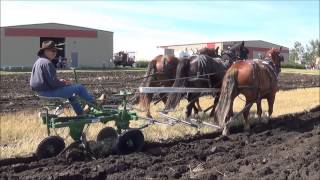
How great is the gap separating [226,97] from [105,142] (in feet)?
11.1

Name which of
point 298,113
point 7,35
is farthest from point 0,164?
point 7,35

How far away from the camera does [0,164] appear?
7816 mm

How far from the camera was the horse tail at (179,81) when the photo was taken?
38.0ft

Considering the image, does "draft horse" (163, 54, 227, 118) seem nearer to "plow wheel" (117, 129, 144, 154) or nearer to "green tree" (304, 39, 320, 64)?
"plow wheel" (117, 129, 144, 154)

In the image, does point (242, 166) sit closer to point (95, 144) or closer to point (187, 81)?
point (95, 144)

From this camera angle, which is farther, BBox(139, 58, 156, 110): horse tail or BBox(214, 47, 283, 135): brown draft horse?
BBox(139, 58, 156, 110): horse tail

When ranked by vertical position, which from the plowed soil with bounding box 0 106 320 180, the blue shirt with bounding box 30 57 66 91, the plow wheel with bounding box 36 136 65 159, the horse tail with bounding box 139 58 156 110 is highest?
the blue shirt with bounding box 30 57 66 91

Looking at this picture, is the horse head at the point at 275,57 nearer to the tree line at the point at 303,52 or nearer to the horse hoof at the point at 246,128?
the horse hoof at the point at 246,128

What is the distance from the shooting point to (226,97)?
1105cm

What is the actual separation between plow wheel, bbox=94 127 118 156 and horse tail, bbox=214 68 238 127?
2.87 m

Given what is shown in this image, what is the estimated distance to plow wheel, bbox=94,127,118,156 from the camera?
8.44 meters

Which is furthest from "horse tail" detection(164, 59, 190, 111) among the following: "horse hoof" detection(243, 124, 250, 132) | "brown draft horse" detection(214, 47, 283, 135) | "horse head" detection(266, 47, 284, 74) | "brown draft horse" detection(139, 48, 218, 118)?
"horse head" detection(266, 47, 284, 74)

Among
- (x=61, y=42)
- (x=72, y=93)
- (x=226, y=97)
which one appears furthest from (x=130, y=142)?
(x=61, y=42)

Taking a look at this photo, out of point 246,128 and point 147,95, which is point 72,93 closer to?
point 147,95
